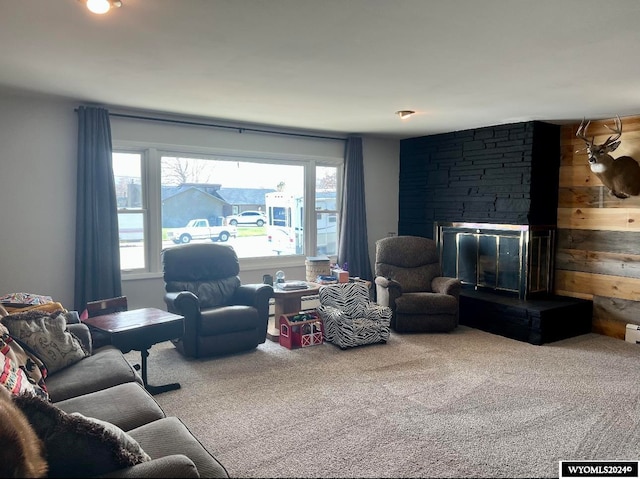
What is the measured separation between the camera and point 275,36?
8.52ft

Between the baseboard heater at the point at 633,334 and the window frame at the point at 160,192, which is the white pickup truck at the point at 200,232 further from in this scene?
the baseboard heater at the point at 633,334

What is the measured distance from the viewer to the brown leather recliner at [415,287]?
5.00 metres

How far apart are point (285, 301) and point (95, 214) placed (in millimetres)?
2068

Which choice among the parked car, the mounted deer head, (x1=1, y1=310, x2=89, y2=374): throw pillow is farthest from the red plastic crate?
the mounted deer head

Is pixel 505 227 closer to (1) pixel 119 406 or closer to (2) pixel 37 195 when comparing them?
(1) pixel 119 406

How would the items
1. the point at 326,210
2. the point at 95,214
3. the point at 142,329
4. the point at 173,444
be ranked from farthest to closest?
the point at 326,210 < the point at 95,214 < the point at 142,329 < the point at 173,444

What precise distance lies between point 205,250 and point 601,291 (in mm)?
4331

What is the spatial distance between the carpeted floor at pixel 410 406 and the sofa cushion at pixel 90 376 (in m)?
0.57

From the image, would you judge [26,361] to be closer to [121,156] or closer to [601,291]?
[121,156]

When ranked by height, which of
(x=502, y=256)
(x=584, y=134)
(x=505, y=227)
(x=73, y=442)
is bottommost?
(x=73, y=442)

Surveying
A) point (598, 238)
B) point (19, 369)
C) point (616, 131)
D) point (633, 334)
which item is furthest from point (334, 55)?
point (633, 334)

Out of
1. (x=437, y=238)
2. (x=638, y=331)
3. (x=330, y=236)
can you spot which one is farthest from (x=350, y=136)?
(x=638, y=331)

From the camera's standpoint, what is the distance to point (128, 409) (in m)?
2.15

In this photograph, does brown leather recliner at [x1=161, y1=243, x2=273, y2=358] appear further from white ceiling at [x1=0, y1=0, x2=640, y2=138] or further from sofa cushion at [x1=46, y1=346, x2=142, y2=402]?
white ceiling at [x1=0, y1=0, x2=640, y2=138]
